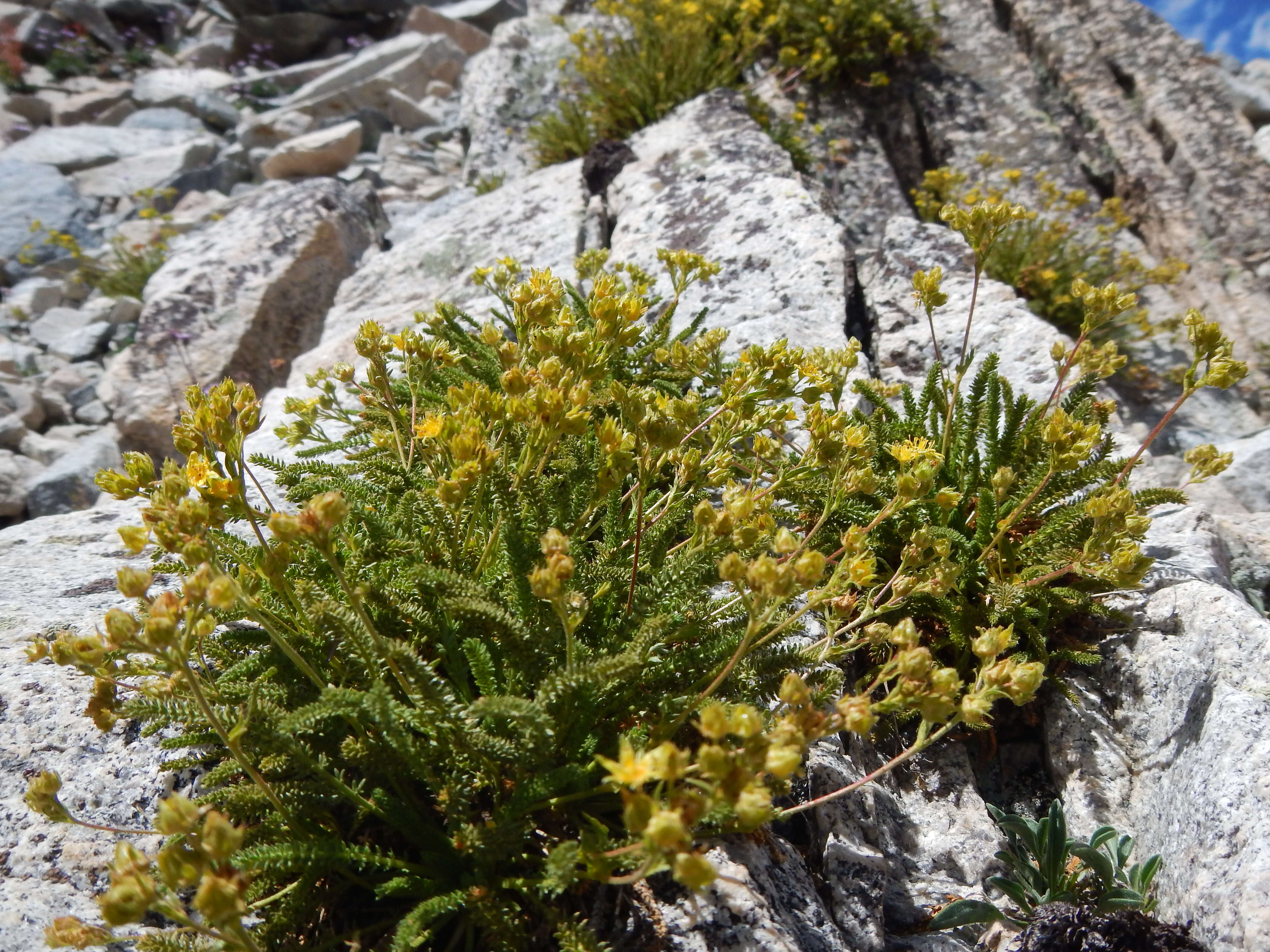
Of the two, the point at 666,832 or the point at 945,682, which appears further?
the point at 945,682

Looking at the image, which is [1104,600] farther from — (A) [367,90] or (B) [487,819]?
(A) [367,90]

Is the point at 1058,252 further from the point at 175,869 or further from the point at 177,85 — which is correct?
the point at 177,85

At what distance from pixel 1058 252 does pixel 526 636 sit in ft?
16.4

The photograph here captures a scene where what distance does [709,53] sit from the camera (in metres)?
5.63

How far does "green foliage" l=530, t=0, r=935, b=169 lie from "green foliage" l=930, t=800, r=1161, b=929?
Result: 4462 millimetres

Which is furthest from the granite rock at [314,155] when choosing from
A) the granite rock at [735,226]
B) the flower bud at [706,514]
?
the flower bud at [706,514]

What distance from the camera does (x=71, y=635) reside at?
1490 mm

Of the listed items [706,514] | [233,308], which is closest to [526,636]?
[706,514]

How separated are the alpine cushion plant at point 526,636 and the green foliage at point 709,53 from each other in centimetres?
351

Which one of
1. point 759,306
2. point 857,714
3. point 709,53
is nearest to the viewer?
point 857,714

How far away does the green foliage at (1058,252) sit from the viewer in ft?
16.4

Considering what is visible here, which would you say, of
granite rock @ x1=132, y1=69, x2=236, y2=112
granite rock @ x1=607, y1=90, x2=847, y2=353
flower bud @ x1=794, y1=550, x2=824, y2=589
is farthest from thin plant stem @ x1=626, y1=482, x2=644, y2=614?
granite rock @ x1=132, y1=69, x2=236, y2=112

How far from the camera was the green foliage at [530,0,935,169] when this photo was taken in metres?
5.27

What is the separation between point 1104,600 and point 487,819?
1985mm
